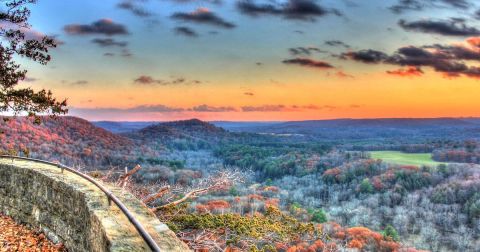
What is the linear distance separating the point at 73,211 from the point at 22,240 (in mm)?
1718

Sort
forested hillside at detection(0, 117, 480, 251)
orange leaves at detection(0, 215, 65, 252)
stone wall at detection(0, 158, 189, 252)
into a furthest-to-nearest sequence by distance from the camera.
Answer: forested hillside at detection(0, 117, 480, 251), orange leaves at detection(0, 215, 65, 252), stone wall at detection(0, 158, 189, 252)

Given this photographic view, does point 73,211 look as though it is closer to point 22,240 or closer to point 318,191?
point 22,240

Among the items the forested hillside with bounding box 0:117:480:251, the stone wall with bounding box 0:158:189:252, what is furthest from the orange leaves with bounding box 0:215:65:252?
the forested hillside with bounding box 0:117:480:251

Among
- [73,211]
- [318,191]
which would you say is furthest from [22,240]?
[318,191]

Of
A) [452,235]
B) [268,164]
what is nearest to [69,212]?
[452,235]

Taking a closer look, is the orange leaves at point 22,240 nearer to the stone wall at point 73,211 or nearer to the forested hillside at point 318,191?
the stone wall at point 73,211

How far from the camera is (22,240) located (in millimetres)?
7086

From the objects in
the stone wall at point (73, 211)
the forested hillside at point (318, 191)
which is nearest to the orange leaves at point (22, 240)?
the stone wall at point (73, 211)

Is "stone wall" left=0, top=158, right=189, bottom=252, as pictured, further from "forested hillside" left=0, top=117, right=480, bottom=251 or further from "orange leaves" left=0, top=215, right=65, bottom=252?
"forested hillside" left=0, top=117, right=480, bottom=251

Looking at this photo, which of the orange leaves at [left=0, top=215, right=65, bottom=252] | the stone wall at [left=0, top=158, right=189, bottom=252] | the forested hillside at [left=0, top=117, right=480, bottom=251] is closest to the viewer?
the stone wall at [left=0, top=158, right=189, bottom=252]

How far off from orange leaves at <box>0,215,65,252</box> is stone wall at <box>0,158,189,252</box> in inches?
5.7

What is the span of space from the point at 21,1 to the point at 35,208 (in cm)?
459

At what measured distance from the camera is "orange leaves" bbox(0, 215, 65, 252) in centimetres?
659

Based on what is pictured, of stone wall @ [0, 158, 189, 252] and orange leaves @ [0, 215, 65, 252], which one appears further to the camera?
orange leaves @ [0, 215, 65, 252]
